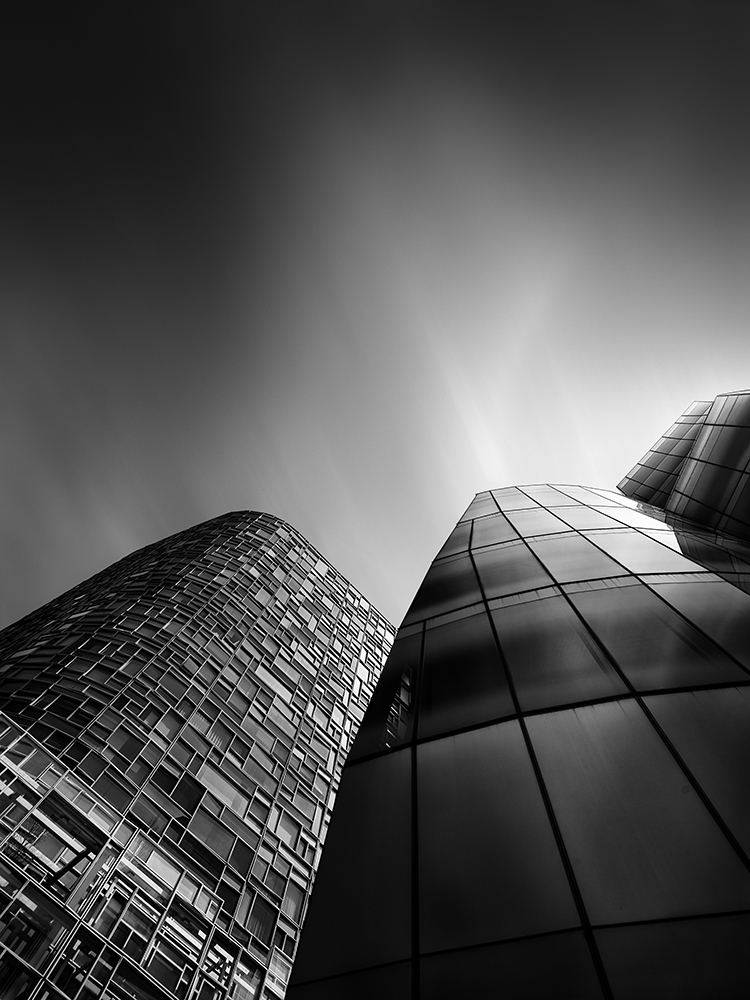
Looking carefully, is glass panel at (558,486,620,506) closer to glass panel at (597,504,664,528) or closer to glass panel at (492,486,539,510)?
glass panel at (597,504,664,528)

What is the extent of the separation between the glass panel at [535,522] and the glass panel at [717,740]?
24.9 ft

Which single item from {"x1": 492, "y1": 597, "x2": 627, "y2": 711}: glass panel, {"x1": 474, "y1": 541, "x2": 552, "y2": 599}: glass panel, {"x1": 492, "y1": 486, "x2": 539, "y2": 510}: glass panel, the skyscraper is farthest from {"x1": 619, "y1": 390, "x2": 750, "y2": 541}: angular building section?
{"x1": 492, "y1": 597, "x2": 627, "y2": 711}: glass panel

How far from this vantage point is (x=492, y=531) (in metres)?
14.3

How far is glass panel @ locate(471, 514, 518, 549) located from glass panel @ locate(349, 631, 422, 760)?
5.27m

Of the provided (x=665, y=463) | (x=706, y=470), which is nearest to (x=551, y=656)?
(x=706, y=470)

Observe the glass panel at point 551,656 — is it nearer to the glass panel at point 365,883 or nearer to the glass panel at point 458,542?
the glass panel at point 365,883

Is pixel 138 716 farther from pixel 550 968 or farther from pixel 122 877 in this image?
pixel 550 968

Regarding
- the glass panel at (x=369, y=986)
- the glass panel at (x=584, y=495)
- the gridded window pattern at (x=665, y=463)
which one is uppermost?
the glass panel at (x=369, y=986)

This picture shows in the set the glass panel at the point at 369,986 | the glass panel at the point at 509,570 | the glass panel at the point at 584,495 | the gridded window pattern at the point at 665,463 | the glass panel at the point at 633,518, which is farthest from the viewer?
the gridded window pattern at the point at 665,463

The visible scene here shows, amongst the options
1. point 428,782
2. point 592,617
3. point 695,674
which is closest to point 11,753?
point 428,782

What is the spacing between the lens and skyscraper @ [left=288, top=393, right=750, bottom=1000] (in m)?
3.27

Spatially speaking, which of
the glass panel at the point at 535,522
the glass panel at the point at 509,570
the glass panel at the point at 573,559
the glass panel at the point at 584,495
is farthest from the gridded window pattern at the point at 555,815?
the glass panel at the point at 584,495

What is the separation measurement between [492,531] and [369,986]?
38.1 feet

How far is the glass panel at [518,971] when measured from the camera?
311cm
